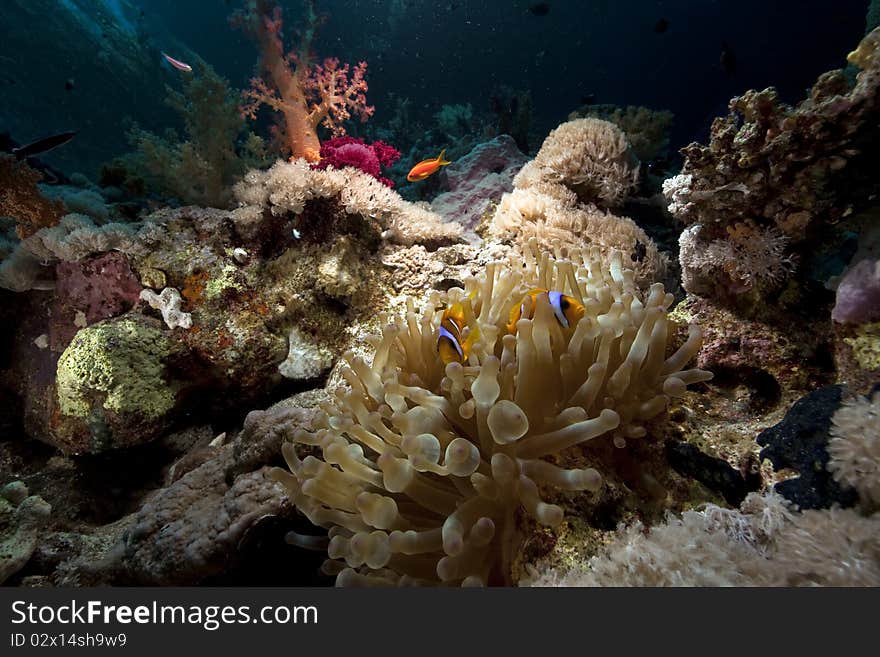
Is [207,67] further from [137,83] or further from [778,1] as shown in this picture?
[778,1]

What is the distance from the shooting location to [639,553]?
3.68 ft

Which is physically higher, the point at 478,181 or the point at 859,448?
the point at 478,181

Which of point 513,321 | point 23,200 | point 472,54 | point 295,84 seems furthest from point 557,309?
point 472,54

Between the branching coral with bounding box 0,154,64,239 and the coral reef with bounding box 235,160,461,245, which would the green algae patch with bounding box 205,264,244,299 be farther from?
the branching coral with bounding box 0,154,64,239

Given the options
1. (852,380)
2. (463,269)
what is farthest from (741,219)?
(463,269)

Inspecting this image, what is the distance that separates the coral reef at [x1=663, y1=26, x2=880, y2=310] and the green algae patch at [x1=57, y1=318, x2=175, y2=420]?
12.2ft

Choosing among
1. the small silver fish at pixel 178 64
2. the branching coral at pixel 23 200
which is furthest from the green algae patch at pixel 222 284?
the small silver fish at pixel 178 64

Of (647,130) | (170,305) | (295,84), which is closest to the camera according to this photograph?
(170,305)

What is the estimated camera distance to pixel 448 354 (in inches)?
61.6

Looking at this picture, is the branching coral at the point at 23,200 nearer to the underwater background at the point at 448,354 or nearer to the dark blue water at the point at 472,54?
the underwater background at the point at 448,354

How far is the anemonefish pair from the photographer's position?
1481 mm

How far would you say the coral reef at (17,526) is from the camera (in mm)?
2264

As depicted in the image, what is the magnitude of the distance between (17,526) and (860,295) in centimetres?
426

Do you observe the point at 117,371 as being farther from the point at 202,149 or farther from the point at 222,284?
the point at 202,149
